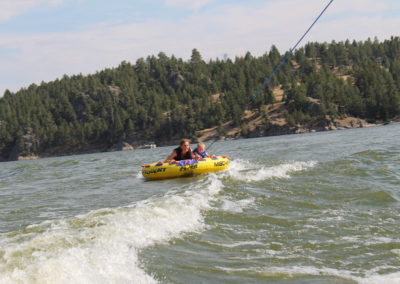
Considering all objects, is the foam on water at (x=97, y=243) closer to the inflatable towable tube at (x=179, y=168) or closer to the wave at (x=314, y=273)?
the wave at (x=314, y=273)

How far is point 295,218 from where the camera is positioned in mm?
7961

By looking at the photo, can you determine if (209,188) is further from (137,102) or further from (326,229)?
(137,102)

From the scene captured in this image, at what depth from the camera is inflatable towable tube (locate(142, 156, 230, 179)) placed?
16.7 meters

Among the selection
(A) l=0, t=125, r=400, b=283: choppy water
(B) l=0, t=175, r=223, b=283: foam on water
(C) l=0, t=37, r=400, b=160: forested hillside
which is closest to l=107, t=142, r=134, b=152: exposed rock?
(C) l=0, t=37, r=400, b=160: forested hillside

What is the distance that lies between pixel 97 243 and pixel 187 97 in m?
116

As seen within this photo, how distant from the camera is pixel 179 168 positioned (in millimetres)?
16656

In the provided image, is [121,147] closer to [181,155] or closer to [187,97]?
[187,97]

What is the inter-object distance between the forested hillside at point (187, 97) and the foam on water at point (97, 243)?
82249mm

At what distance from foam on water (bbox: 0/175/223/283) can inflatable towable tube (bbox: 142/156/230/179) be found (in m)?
6.65

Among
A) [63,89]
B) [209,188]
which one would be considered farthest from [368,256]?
[63,89]

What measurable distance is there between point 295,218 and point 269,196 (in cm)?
235

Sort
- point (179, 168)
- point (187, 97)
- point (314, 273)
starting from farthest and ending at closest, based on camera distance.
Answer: point (187, 97) < point (179, 168) < point (314, 273)

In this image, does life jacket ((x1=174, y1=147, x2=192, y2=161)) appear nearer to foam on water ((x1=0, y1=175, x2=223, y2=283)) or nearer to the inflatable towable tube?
the inflatable towable tube

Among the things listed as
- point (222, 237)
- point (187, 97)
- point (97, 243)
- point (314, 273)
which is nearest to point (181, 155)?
point (222, 237)
